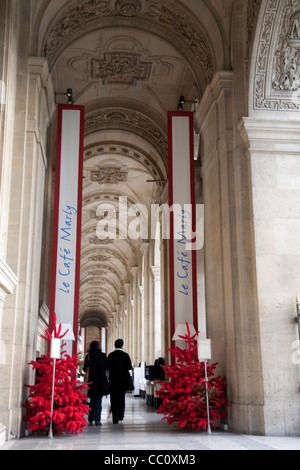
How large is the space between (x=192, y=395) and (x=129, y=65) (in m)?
8.90

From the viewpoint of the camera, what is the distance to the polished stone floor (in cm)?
653

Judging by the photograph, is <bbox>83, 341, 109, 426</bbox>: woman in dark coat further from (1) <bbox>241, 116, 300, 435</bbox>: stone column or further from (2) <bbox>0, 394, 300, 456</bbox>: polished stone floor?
(1) <bbox>241, 116, 300, 435</bbox>: stone column

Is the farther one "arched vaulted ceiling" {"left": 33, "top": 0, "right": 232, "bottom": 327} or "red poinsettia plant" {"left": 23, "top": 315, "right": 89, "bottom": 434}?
"arched vaulted ceiling" {"left": 33, "top": 0, "right": 232, "bottom": 327}

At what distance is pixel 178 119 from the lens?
1102 cm

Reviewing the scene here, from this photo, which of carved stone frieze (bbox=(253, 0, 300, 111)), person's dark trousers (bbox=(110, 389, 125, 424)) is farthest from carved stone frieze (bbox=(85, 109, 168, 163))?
person's dark trousers (bbox=(110, 389, 125, 424))

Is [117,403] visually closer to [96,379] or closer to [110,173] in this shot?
[96,379]

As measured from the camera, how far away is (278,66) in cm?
945

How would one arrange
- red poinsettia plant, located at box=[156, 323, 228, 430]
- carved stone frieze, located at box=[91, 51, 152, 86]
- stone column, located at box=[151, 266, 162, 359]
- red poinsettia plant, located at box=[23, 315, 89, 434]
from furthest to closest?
stone column, located at box=[151, 266, 162, 359], carved stone frieze, located at box=[91, 51, 152, 86], red poinsettia plant, located at box=[156, 323, 228, 430], red poinsettia plant, located at box=[23, 315, 89, 434]

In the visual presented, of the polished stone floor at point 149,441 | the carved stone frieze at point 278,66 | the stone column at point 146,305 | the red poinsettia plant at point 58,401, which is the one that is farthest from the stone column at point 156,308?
the red poinsettia plant at point 58,401

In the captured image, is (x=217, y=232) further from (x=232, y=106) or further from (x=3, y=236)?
(x=3, y=236)

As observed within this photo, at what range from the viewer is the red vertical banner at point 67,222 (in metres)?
9.17

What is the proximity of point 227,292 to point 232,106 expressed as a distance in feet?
11.2

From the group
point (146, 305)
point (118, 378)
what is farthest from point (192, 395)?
point (146, 305)

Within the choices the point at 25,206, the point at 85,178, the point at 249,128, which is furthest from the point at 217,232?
the point at 85,178
